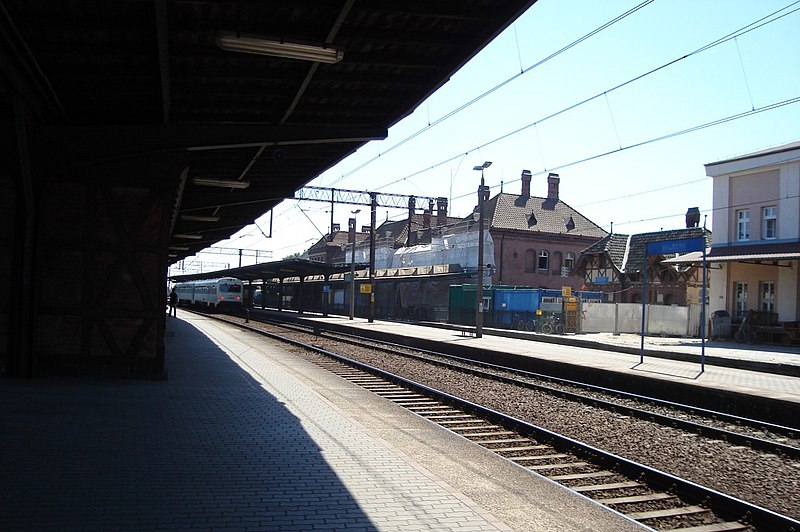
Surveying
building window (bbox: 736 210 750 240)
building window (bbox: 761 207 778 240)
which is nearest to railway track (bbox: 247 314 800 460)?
building window (bbox: 761 207 778 240)

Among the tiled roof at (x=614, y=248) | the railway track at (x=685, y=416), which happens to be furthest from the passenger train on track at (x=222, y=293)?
the railway track at (x=685, y=416)

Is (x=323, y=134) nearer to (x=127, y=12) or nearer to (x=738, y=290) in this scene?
(x=127, y=12)

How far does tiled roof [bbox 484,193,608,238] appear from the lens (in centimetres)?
5784

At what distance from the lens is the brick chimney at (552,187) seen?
6366cm

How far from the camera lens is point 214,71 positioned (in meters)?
9.59

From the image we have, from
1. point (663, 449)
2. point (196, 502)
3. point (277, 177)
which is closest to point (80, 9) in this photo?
point (196, 502)

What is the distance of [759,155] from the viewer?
98.8 feet

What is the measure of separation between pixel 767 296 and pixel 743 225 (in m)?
3.37

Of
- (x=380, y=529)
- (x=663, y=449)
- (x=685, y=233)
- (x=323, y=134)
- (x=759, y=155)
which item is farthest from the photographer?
(x=685, y=233)

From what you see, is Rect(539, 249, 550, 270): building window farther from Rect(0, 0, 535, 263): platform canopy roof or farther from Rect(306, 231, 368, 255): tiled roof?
Rect(0, 0, 535, 263): platform canopy roof

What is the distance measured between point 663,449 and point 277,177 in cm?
1185

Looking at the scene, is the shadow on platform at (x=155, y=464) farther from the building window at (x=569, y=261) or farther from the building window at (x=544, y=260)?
the building window at (x=569, y=261)

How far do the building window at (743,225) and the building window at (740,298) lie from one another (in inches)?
79.5

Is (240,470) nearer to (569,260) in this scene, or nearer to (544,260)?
(544,260)
